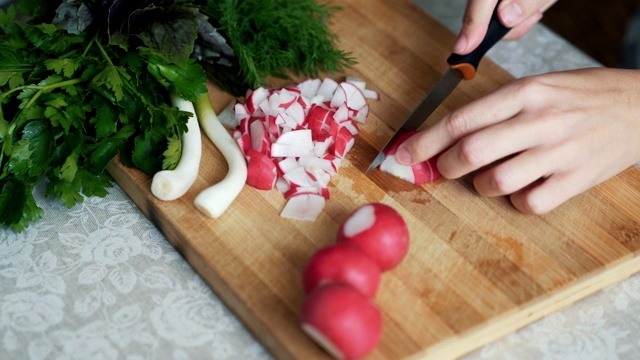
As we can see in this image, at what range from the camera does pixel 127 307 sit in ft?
4.55

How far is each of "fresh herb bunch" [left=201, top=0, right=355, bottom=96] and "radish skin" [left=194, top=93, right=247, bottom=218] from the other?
147 millimetres

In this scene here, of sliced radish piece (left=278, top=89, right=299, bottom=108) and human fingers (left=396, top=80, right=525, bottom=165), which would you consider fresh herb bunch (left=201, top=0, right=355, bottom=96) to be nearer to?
sliced radish piece (left=278, top=89, right=299, bottom=108)

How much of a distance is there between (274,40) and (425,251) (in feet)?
2.56

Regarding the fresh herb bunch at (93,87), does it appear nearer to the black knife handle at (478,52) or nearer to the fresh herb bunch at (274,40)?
the fresh herb bunch at (274,40)

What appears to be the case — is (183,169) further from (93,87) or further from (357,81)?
(357,81)

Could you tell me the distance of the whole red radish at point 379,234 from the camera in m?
1.30

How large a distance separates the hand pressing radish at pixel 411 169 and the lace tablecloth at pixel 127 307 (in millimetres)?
418

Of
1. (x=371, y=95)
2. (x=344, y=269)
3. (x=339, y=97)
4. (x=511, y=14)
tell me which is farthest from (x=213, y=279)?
(x=511, y=14)

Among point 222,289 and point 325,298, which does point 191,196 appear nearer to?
point 222,289

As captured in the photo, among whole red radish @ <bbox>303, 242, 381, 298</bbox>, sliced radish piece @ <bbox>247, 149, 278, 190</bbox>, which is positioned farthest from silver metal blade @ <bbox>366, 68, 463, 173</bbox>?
whole red radish @ <bbox>303, 242, 381, 298</bbox>

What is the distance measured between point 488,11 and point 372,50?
1.43ft

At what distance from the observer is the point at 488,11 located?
158cm

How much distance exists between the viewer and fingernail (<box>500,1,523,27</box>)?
1585mm

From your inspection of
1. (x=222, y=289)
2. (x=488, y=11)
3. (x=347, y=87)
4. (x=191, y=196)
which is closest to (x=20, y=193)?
(x=191, y=196)
